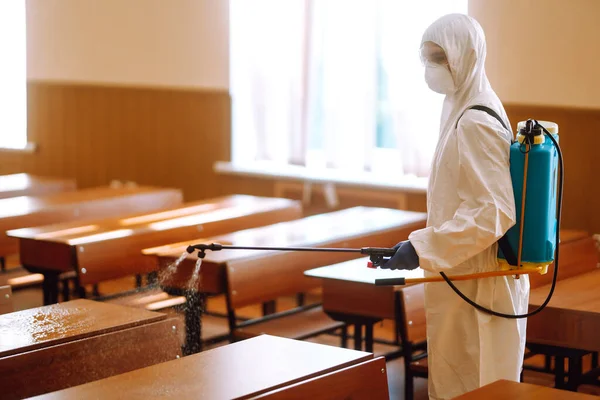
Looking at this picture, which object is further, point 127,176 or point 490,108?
point 127,176

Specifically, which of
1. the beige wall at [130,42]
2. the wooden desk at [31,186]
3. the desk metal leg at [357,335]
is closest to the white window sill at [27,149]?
the beige wall at [130,42]

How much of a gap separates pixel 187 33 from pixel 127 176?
1203mm

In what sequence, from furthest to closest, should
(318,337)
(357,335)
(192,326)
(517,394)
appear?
1. (318,337)
2. (192,326)
3. (357,335)
4. (517,394)

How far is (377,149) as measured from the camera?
6.00 metres

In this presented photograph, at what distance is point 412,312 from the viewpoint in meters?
3.67

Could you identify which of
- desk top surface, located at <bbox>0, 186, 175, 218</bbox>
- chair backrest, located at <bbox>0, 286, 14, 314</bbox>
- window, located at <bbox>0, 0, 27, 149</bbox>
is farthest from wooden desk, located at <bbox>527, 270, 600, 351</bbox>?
window, located at <bbox>0, 0, 27, 149</bbox>

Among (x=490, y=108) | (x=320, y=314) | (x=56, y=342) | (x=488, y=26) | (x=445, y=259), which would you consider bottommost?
(x=320, y=314)

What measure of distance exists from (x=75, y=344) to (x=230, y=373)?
660 millimetres

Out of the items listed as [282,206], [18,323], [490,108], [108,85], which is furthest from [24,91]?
[490,108]

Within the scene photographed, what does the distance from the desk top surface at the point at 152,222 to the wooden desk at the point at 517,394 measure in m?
2.66

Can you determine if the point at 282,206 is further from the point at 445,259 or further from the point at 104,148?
the point at 445,259

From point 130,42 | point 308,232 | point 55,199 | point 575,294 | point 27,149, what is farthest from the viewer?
point 27,149

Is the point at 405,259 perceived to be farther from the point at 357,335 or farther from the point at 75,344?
the point at 357,335

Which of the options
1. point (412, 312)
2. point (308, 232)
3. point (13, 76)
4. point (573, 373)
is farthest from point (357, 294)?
point (13, 76)
